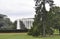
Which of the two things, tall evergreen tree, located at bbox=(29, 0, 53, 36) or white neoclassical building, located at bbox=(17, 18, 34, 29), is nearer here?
tall evergreen tree, located at bbox=(29, 0, 53, 36)

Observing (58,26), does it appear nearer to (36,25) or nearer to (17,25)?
(36,25)

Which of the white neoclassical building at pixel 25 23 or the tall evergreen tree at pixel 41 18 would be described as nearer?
the tall evergreen tree at pixel 41 18

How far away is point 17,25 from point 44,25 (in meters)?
45.2

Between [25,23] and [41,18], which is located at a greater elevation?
[41,18]

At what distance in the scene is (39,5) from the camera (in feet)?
181

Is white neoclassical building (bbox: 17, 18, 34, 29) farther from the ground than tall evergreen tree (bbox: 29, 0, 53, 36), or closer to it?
closer to it

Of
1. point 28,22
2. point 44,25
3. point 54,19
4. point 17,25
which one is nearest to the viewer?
point 44,25

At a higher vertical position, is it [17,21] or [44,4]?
[44,4]

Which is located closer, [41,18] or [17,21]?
[41,18]

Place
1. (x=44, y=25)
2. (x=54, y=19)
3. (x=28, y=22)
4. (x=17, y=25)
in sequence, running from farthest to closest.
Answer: (x=28, y=22) → (x=17, y=25) → (x=54, y=19) → (x=44, y=25)

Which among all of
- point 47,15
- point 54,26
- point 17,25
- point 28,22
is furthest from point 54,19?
point 28,22

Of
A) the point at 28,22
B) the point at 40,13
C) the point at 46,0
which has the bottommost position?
the point at 28,22

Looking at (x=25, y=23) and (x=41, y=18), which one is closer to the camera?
(x=41, y=18)

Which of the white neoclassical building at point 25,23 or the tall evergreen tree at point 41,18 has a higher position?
the tall evergreen tree at point 41,18
